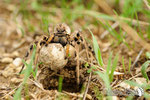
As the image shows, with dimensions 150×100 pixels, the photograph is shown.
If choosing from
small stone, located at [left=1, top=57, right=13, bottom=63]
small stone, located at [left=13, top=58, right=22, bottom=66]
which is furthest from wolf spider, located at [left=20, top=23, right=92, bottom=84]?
small stone, located at [left=1, top=57, right=13, bottom=63]

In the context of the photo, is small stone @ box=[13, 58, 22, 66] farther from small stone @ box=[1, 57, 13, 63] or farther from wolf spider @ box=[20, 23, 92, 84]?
wolf spider @ box=[20, 23, 92, 84]

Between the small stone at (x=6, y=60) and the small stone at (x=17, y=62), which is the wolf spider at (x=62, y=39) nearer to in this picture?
the small stone at (x=17, y=62)

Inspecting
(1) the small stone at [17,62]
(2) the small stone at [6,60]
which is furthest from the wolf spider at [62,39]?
(2) the small stone at [6,60]

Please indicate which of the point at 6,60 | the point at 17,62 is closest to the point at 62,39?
the point at 17,62

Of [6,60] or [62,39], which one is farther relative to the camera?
[6,60]

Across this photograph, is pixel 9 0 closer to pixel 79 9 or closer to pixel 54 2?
pixel 54 2

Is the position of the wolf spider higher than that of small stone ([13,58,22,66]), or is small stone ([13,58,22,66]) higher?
the wolf spider

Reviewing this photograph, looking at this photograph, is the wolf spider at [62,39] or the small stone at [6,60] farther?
the small stone at [6,60]

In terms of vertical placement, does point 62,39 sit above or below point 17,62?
above

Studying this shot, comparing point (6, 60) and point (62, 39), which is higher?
point (62, 39)

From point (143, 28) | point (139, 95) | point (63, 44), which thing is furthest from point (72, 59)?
point (143, 28)

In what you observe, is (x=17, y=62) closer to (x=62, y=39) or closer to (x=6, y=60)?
(x=6, y=60)
